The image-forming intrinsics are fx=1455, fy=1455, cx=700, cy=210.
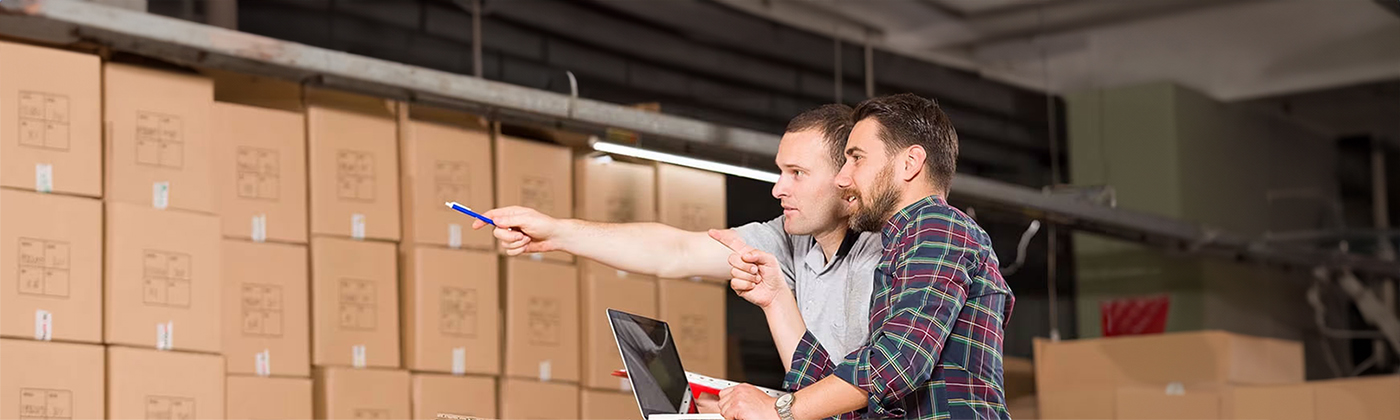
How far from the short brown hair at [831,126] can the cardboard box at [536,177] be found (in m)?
2.65

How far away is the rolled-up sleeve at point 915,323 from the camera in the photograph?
234cm

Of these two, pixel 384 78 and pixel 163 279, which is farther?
pixel 384 78

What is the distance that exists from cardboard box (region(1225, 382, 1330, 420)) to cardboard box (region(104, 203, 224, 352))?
403 centimetres

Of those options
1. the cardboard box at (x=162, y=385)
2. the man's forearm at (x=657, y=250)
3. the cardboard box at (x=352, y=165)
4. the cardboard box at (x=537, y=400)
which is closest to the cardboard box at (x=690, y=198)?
the cardboard box at (x=537, y=400)

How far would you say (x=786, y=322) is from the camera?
8.91ft

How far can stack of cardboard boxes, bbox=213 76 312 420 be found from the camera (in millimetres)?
4840

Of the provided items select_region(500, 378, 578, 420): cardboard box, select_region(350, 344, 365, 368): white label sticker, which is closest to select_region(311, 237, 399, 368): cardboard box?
select_region(350, 344, 365, 368): white label sticker

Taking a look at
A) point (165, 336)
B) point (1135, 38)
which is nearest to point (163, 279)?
point (165, 336)

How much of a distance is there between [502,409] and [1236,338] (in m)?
3.43

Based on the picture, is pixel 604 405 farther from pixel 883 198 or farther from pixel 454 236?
pixel 883 198

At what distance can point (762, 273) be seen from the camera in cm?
265

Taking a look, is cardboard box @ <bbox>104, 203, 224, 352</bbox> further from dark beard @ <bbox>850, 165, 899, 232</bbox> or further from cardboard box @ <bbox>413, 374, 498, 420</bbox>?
dark beard @ <bbox>850, 165, 899, 232</bbox>

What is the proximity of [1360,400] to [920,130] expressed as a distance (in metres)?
3.57

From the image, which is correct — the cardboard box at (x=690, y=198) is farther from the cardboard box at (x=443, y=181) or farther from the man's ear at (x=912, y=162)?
the man's ear at (x=912, y=162)
